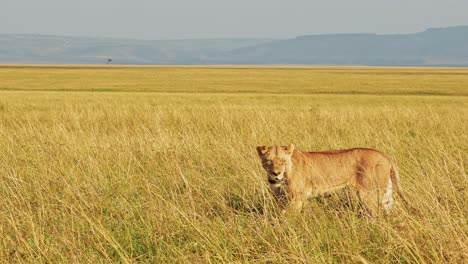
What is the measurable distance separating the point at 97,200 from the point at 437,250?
139 inches

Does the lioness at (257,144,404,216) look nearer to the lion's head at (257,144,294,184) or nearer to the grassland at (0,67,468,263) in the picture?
the lion's head at (257,144,294,184)

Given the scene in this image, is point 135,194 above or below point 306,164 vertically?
below

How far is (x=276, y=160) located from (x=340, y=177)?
2.80 feet

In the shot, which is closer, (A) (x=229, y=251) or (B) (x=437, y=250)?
(B) (x=437, y=250)

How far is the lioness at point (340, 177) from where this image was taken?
642 centimetres

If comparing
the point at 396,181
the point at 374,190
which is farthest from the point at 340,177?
the point at 396,181

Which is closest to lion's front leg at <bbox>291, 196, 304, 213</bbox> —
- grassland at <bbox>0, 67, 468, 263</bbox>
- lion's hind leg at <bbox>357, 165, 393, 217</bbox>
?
grassland at <bbox>0, 67, 468, 263</bbox>

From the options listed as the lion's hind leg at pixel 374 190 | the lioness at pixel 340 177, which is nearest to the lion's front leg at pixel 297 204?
the lioness at pixel 340 177

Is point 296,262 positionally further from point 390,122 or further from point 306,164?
point 390,122

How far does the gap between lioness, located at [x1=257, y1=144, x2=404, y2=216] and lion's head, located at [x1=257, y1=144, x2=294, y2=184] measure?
0.14 ft

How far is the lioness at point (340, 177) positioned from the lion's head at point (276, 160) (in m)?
0.04

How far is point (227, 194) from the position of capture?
7875mm

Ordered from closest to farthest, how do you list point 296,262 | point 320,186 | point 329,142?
point 296,262
point 320,186
point 329,142

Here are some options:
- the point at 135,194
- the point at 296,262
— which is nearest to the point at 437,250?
the point at 296,262
